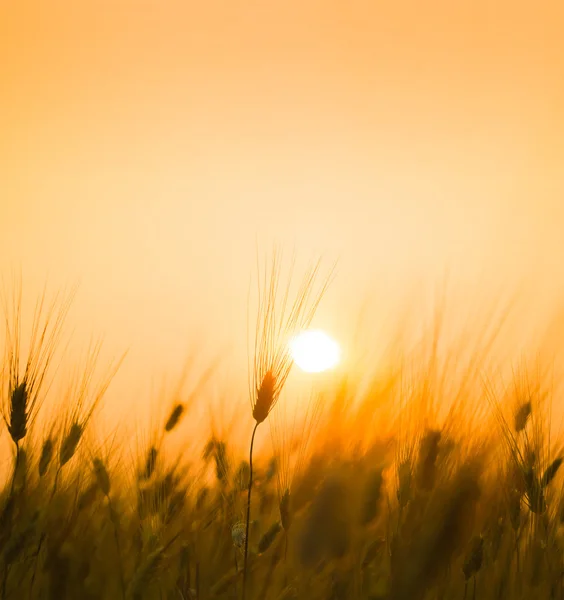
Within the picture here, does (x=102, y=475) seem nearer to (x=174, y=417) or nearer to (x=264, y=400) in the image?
(x=174, y=417)

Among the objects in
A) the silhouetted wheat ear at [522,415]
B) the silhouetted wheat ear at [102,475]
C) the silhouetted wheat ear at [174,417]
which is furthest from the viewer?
the silhouetted wheat ear at [174,417]

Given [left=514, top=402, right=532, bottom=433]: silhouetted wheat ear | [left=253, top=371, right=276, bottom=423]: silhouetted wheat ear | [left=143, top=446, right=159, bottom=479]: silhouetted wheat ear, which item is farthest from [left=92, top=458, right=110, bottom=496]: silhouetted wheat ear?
[left=514, top=402, right=532, bottom=433]: silhouetted wheat ear

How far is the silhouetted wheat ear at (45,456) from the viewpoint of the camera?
4.64ft

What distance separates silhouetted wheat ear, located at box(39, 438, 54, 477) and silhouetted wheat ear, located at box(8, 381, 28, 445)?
0.20 m

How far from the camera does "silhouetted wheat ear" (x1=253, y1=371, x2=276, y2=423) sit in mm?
1142

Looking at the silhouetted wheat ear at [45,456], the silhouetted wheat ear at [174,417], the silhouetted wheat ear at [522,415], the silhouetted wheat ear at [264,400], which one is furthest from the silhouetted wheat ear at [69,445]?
the silhouetted wheat ear at [522,415]

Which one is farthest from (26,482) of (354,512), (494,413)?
(494,413)

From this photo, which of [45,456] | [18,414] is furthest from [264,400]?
[45,456]

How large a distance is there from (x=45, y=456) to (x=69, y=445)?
0.26 ft

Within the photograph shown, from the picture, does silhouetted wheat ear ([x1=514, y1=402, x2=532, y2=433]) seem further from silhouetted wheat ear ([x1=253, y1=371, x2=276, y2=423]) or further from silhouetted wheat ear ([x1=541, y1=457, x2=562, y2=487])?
silhouetted wheat ear ([x1=253, y1=371, x2=276, y2=423])

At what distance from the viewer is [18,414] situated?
123 cm

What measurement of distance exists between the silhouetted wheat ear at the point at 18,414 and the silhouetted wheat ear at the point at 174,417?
1.56 feet

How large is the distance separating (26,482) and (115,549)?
206 millimetres

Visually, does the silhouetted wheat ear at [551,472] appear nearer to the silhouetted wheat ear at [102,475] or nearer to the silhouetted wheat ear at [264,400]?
the silhouetted wheat ear at [264,400]
